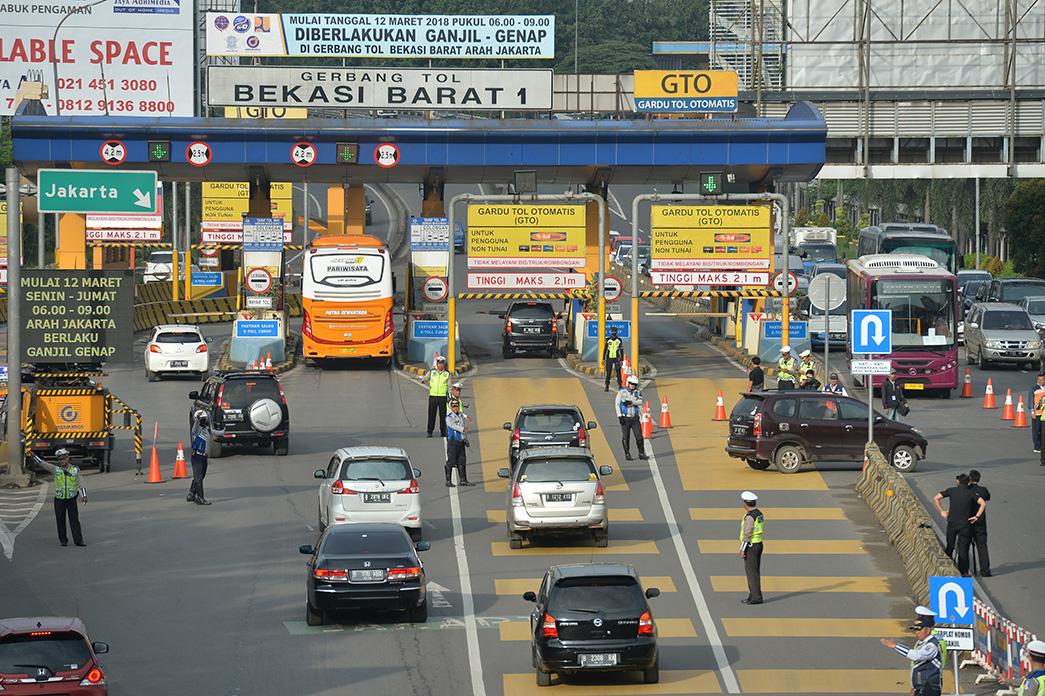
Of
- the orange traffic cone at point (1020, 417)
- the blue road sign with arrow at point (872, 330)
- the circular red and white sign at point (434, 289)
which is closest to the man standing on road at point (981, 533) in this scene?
the blue road sign with arrow at point (872, 330)

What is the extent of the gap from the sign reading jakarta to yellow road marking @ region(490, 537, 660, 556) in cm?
3294

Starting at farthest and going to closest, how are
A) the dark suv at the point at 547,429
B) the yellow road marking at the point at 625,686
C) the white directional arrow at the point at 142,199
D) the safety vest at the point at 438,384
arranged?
the safety vest at the point at 438,384 < the white directional arrow at the point at 142,199 < the dark suv at the point at 547,429 < the yellow road marking at the point at 625,686

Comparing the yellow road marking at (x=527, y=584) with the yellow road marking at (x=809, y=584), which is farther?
the yellow road marking at (x=809, y=584)

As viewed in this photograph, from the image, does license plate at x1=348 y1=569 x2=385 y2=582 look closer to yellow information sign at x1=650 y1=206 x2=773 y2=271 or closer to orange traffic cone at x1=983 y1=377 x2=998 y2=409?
orange traffic cone at x1=983 y1=377 x2=998 y2=409

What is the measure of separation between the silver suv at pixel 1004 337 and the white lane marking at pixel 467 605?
22775 mm

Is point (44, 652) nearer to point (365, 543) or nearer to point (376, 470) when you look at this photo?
point (365, 543)

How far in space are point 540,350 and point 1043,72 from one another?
30286 millimetres

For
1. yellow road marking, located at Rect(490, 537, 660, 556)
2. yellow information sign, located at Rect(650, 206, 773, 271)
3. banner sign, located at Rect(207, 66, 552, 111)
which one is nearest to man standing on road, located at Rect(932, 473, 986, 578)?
yellow road marking, located at Rect(490, 537, 660, 556)

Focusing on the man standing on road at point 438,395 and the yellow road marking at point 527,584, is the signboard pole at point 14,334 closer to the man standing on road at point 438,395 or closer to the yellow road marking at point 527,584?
the man standing on road at point 438,395

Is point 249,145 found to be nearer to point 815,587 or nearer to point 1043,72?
point 815,587

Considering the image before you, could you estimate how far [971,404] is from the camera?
4066 cm

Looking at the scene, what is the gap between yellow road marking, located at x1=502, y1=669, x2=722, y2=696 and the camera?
1831 centimetres

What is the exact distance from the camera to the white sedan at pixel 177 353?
142 feet

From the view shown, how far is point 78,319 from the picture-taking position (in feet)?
105
